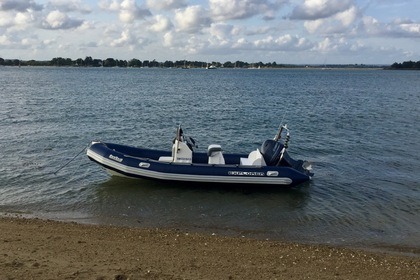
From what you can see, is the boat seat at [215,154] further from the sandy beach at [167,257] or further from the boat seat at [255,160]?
the sandy beach at [167,257]

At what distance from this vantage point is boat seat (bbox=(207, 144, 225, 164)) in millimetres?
12617

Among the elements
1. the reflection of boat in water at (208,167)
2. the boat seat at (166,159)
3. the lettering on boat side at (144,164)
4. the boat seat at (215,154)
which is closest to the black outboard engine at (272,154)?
the reflection of boat in water at (208,167)

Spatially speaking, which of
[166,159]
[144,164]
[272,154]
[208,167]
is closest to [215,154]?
[208,167]

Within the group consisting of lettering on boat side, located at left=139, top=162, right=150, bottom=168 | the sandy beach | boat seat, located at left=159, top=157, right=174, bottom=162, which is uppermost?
lettering on boat side, located at left=139, top=162, right=150, bottom=168

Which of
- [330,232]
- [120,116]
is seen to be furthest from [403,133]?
[120,116]

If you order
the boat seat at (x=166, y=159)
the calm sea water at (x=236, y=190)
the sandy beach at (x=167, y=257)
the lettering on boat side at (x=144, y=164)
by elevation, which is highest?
the lettering on boat side at (x=144, y=164)

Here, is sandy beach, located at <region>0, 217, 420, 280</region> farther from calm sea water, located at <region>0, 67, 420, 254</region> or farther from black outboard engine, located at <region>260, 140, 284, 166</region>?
black outboard engine, located at <region>260, 140, 284, 166</region>

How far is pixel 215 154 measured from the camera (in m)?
12.7

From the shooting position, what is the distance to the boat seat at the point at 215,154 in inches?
497

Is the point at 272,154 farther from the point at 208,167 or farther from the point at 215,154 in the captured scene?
the point at 208,167

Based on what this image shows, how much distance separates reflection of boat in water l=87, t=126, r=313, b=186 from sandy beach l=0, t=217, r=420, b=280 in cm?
324

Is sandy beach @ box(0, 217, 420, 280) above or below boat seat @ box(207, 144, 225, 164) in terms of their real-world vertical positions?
below

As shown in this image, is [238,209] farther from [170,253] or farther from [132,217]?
[170,253]

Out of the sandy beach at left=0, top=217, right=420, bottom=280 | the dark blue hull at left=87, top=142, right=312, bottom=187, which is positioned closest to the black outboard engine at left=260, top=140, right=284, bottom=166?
the dark blue hull at left=87, top=142, right=312, bottom=187
